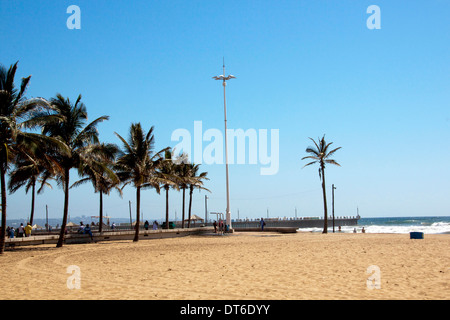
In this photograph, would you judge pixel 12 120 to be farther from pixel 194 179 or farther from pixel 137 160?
pixel 194 179

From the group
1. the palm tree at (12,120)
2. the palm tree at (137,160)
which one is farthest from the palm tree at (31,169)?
the palm tree at (137,160)

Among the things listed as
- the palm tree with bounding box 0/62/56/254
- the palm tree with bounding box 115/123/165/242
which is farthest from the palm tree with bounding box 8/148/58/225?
the palm tree with bounding box 115/123/165/242

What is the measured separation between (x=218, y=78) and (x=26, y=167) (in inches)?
847

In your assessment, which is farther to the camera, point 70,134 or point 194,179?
point 194,179

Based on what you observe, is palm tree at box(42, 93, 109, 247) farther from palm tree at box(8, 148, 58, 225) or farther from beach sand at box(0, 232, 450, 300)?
beach sand at box(0, 232, 450, 300)

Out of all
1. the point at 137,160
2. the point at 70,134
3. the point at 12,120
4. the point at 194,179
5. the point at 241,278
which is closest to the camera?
the point at 241,278

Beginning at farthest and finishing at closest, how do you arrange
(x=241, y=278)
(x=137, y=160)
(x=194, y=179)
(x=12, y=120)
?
A: 1. (x=194, y=179)
2. (x=137, y=160)
3. (x=12, y=120)
4. (x=241, y=278)

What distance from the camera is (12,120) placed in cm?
2119

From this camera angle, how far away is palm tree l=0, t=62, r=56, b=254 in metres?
21.3

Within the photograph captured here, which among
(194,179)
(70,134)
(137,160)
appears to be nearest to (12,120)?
(70,134)

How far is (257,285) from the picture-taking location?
1097 centimetres

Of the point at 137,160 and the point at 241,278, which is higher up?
the point at 137,160
